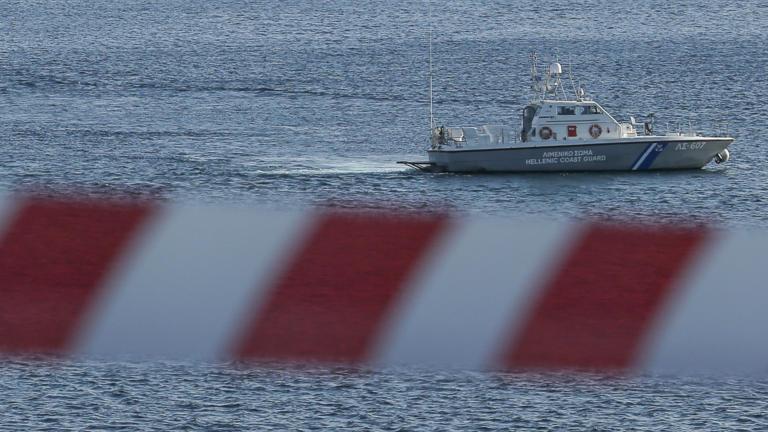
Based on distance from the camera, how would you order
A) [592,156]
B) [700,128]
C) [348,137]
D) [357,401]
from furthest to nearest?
1. [700,128]
2. [348,137]
3. [592,156]
4. [357,401]

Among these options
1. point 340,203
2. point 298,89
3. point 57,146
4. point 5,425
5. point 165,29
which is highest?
point 165,29

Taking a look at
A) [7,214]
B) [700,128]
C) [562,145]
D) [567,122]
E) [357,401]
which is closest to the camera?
[7,214]

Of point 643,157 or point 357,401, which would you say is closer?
Result: point 357,401

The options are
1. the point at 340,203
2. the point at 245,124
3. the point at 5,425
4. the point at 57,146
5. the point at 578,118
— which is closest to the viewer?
the point at 5,425

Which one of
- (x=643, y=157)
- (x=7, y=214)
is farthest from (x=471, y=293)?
(x=643, y=157)

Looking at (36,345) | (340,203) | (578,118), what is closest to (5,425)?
(340,203)

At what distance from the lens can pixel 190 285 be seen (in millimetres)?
7781

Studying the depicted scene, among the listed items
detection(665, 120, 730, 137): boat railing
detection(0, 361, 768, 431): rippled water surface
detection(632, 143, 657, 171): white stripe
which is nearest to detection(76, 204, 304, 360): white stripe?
detection(0, 361, 768, 431): rippled water surface

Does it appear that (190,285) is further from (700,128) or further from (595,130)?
(700,128)

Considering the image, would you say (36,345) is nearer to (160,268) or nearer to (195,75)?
(160,268)

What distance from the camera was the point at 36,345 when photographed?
786 cm

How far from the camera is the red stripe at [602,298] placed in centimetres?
751

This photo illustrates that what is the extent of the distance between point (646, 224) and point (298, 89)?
382 feet

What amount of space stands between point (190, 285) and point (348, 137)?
87.1 meters
